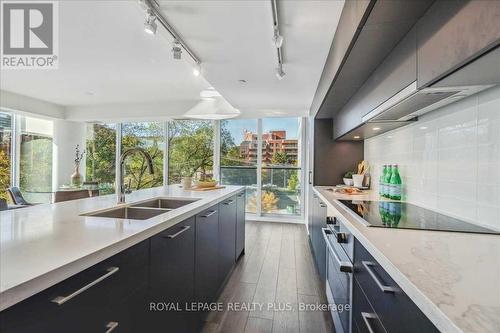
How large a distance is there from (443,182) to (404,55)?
2.67 ft

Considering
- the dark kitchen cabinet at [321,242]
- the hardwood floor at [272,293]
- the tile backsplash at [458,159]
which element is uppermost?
the tile backsplash at [458,159]

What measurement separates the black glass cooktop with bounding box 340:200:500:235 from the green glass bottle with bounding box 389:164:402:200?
385 mm

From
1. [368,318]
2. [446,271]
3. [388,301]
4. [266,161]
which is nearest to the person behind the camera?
[446,271]

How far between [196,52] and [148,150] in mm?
4178

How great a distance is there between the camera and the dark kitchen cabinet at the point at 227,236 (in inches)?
86.3

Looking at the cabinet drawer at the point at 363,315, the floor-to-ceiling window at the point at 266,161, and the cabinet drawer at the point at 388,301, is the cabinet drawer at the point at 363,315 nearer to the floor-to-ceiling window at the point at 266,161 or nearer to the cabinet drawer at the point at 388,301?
the cabinet drawer at the point at 388,301

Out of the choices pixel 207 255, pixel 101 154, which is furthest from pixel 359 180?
pixel 101 154

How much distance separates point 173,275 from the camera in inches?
51.2

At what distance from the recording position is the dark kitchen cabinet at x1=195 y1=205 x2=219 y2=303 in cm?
165

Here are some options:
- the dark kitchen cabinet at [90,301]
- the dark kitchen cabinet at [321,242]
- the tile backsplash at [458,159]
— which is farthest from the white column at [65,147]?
the tile backsplash at [458,159]

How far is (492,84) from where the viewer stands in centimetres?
106

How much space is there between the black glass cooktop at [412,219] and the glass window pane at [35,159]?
20.0 ft

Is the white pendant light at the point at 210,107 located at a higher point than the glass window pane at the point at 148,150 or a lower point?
higher

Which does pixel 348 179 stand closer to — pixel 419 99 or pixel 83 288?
pixel 419 99
